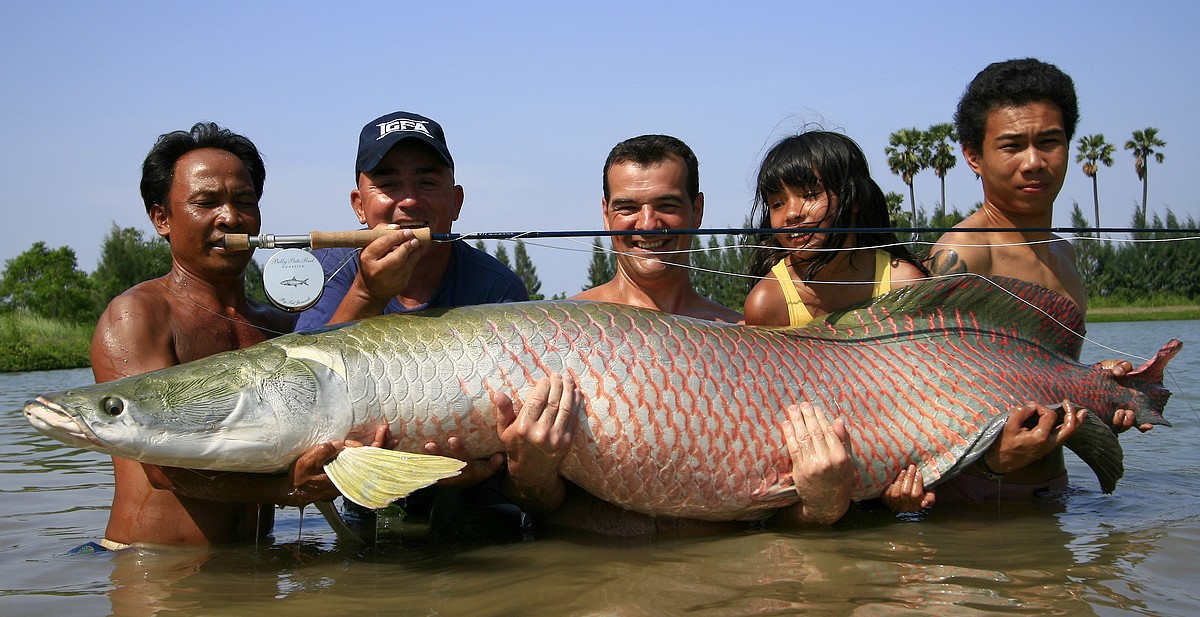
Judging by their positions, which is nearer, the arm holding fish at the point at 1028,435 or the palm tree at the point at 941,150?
the arm holding fish at the point at 1028,435

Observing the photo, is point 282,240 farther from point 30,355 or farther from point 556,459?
point 30,355

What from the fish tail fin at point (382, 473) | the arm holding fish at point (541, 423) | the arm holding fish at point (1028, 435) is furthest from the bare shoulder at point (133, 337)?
the arm holding fish at point (1028, 435)

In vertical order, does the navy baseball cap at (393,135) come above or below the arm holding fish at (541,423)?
above

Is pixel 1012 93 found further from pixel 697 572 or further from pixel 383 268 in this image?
pixel 383 268

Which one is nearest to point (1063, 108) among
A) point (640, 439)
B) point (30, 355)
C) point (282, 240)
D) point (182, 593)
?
point (640, 439)

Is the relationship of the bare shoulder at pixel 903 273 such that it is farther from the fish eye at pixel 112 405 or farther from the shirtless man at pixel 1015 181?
the fish eye at pixel 112 405

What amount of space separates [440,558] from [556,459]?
74 cm

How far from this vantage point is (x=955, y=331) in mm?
3820

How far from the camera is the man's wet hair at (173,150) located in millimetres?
3959

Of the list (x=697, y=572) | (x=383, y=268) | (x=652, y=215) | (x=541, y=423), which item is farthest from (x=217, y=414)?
(x=652, y=215)

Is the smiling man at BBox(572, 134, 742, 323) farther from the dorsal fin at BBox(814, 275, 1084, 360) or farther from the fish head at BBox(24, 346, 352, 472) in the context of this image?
the fish head at BBox(24, 346, 352, 472)

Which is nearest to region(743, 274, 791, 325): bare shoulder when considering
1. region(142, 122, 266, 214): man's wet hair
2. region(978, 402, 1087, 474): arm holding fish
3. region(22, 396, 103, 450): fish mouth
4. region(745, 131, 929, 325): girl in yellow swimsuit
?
region(745, 131, 929, 325): girl in yellow swimsuit

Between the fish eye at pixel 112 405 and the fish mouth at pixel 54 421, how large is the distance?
0.28 feet

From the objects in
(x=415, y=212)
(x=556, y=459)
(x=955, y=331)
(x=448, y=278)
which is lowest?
(x=556, y=459)
